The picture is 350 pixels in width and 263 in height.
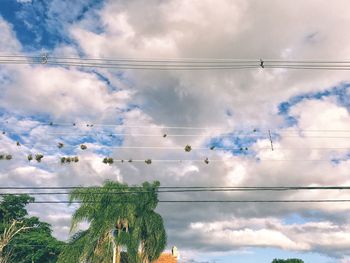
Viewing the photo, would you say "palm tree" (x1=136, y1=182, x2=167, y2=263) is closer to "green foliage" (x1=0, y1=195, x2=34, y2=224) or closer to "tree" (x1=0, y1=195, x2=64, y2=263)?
"tree" (x1=0, y1=195, x2=64, y2=263)

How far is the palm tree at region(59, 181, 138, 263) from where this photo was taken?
34.0 metres

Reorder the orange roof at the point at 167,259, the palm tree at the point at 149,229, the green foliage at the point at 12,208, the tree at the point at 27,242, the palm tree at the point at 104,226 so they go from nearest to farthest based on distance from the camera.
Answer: the palm tree at the point at 104,226 < the palm tree at the point at 149,229 < the orange roof at the point at 167,259 < the tree at the point at 27,242 < the green foliage at the point at 12,208

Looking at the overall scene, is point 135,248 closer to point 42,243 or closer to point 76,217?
point 76,217

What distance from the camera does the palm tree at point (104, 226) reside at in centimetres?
3400

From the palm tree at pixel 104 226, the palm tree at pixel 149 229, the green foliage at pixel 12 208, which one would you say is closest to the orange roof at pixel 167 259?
the palm tree at pixel 149 229

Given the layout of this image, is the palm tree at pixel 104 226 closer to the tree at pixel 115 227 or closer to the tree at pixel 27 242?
the tree at pixel 115 227

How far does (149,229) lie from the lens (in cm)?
3547

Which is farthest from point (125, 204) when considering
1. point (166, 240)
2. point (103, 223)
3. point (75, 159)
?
point (75, 159)

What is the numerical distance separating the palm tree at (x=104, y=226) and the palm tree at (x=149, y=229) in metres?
0.84

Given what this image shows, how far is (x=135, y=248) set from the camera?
34.2m

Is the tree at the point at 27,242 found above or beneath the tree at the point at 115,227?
above

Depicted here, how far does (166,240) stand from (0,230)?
36.5 meters

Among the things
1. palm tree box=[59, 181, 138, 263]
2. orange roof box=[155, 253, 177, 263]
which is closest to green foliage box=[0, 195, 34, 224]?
orange roof box=[155, 253, 177, 263]

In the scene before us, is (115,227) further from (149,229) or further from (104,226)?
(149,229)
